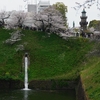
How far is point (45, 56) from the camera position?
1550 inches

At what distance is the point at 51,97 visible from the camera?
2703 centimetres

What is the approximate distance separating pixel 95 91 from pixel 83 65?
1971 cm

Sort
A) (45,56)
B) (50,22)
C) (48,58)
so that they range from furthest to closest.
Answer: (50,22) → (45,56) → (48,58)

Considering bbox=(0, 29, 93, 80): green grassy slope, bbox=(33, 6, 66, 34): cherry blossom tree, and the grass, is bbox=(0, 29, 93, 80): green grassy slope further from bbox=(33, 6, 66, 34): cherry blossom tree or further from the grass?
bbox=(33, 6, 66, 34): cherry blossom tree

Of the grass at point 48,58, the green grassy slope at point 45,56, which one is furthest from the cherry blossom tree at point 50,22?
the grass at point 48,58

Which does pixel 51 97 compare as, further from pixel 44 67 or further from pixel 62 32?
pixel 62 32

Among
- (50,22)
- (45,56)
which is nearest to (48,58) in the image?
(45,56)

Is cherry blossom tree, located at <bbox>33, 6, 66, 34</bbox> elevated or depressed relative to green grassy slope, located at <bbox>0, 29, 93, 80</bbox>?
elevated

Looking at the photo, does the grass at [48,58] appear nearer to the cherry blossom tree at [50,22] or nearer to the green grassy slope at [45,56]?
the green grassy slope at [45,56]

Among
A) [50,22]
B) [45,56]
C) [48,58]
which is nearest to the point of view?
[48,58]

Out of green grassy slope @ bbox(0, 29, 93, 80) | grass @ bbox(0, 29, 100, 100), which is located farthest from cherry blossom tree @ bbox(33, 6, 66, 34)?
grass @ bbox(0, 29, 100, 100)

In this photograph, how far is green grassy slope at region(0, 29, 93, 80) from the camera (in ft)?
115

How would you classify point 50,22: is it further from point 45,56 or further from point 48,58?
point 48,58

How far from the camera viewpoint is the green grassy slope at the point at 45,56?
35.0m
